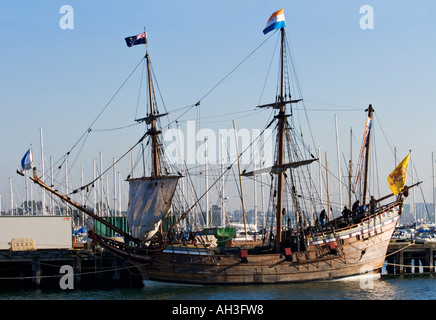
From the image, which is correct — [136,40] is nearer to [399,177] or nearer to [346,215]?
[346,215]

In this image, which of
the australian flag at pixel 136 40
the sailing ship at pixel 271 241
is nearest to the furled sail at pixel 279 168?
the sailing ship at pixel 271 241

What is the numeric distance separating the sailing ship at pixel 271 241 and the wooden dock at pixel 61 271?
2327 millimetres

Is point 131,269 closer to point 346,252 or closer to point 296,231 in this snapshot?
point 296,231

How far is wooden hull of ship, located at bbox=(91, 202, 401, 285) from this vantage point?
49.5m

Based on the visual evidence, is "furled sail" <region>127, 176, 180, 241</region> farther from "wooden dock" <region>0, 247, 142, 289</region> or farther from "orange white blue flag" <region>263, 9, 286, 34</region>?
"orange white blue flag" <region>263, 9, 286, 34</region>

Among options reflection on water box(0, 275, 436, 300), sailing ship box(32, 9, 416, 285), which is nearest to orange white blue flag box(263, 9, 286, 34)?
sailing ship box(32, 9, 416, 285)

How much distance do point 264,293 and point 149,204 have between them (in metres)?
12.3

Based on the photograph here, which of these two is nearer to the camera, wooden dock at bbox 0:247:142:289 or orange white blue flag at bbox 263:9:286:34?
orange white blue flag at bbox 263:9:286:34

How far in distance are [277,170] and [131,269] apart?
13998 millimetres

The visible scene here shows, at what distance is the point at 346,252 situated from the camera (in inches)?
2069

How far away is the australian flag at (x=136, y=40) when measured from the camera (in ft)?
172

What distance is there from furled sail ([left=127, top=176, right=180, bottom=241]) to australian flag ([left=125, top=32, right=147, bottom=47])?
35.5ft

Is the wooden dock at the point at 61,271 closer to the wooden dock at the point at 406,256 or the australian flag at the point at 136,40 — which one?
the australian flag at the point at 136,40
